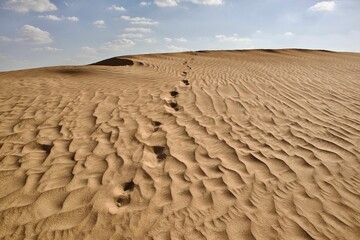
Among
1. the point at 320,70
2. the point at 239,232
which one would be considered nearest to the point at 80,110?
the point at 239,232

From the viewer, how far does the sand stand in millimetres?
2625

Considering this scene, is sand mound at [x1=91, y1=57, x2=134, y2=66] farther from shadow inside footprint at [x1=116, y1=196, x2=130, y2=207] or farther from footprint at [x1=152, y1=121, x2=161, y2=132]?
shadow inside footprint at [x1=116, y1=196, x2=130, y2=207]

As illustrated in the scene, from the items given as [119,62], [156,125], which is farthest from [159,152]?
[119,62]

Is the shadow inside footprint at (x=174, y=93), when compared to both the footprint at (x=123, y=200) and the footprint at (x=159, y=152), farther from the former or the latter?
the footprint at (x=123, y=200)

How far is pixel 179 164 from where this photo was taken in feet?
11.6

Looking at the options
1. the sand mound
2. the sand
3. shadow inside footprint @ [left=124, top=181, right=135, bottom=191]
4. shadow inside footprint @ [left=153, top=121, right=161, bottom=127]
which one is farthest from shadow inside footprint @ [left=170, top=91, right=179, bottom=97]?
the sand mound

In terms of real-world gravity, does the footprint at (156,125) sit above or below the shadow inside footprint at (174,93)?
below

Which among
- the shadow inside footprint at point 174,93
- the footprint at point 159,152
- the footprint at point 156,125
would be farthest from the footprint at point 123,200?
the shadow inside footprint at point 174,93

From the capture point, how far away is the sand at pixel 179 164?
8.61ft

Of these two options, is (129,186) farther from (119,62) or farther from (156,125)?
(119,62)

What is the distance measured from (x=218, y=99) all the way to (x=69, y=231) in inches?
163

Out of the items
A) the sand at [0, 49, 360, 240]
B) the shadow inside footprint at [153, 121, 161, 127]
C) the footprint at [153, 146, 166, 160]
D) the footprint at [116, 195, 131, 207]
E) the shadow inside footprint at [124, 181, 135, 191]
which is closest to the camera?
the sand at [0, 49, 360, 240]

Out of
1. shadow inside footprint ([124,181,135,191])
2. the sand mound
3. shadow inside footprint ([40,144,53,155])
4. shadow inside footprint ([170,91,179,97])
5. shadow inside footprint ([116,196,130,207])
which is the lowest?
shadow inside footprint ([116,196,130,207])

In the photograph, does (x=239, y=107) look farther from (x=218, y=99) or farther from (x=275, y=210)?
(x=275, y=210)
